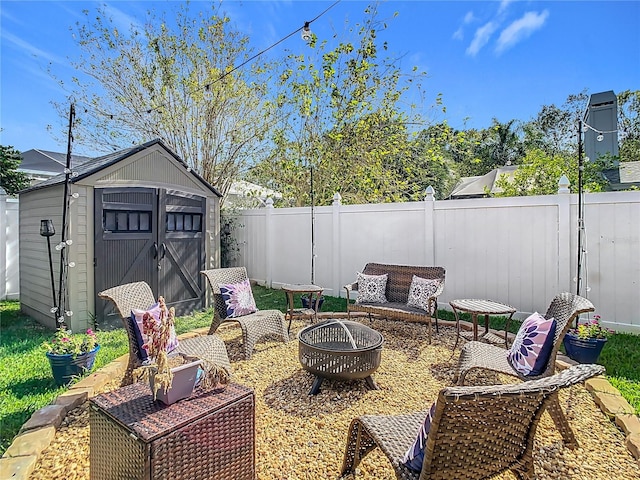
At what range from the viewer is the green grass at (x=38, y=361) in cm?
271

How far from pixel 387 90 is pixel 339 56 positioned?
1.19 meters

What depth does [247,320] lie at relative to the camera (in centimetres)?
390

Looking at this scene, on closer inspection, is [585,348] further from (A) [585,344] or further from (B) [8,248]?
(B) [8,248]

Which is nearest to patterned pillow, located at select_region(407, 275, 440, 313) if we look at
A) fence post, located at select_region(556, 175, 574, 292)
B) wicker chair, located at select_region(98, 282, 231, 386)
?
fence post, located at select_region(556, 175, 574, 292)

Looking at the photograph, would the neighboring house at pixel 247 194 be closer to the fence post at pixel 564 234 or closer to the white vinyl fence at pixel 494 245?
the white vinyl fence at pixel 494 245

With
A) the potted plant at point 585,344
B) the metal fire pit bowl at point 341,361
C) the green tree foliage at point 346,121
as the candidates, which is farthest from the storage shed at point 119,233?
the potted plant at point 585,344

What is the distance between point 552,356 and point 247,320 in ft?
9.16

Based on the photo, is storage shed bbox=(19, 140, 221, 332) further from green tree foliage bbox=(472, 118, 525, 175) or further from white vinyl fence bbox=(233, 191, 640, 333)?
green tree foliage bbox=(472, 118, 525, 175)

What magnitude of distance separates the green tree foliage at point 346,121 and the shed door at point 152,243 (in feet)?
9.77

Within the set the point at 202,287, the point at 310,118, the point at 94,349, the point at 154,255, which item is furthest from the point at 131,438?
the point at 310,118

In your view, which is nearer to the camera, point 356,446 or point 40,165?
point 356,446

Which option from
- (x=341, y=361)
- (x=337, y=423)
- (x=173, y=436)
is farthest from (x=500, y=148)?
(x=173, y=436)

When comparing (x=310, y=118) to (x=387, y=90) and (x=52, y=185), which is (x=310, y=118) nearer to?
(x=387, y=90)

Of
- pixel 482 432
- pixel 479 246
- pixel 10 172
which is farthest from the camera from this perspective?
pixel 10 172
